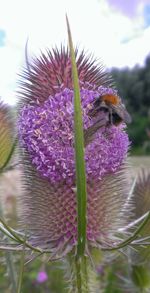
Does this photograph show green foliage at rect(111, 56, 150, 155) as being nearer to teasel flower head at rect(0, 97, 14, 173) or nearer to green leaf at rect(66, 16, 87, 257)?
teasel flower head at rect(0, 97, 14, 173)

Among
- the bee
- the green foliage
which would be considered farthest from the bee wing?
the green foliage

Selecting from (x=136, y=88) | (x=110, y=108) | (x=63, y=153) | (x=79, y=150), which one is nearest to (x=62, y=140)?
(x=63, y=153)

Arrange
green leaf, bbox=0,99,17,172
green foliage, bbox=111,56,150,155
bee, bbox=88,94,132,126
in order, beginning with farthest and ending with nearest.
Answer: green foliage, bbox=111,56,150,155 < green leaf, bbox=0,99,17,172 < bee, bbox=88,94,132,126

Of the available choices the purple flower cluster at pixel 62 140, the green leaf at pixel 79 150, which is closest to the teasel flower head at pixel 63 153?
the purple flower cluster at pixel 62 140

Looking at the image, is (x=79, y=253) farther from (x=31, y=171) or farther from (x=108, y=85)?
(x=108, y=85)

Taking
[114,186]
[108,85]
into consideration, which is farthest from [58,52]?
[114,186]

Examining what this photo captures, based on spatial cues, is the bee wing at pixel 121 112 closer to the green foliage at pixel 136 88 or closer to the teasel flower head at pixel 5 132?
the teasel flower head at pixel 5 132
